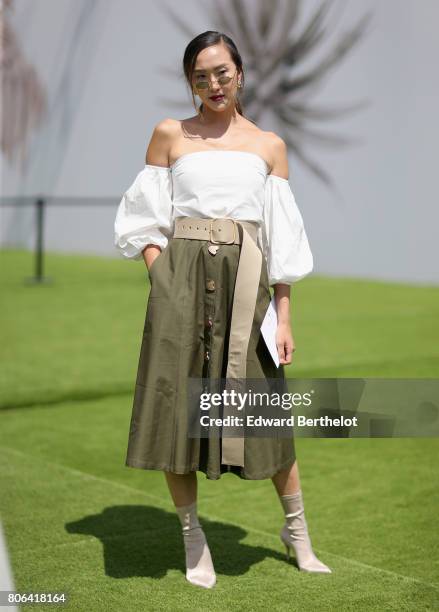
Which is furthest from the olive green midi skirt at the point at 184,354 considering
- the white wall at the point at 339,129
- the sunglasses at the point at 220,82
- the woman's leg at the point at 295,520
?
the white wall at the point at 339,129

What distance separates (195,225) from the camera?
210 centimetres

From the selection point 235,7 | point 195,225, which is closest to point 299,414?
point 195,225

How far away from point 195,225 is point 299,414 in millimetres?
503

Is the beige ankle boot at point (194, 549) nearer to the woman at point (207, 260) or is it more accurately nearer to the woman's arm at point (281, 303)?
the woman at point (207, 260)

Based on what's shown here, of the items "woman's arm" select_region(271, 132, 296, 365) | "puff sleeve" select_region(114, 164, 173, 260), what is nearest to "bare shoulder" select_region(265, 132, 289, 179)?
"woman's arm" select_region(271, 132, 296, 365)

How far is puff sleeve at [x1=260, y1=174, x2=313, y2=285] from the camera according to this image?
214 centimetres

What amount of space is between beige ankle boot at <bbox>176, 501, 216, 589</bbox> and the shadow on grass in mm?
97

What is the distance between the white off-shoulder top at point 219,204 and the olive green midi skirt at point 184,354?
8cm

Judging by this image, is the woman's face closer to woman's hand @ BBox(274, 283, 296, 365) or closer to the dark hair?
the dark hair

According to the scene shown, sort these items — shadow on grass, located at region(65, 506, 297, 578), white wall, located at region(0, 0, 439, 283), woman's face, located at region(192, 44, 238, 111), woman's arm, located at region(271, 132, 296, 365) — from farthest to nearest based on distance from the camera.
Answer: white wall, located at region(0, 0, 439, 283) → shadow on grass, located at region(65, 506, 297, 578) → woman's arm, located at region(271, 132, 296, 365) → woman's face, located at region(192, 44, 238, 111)

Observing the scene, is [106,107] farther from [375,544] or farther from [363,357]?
[375,544]

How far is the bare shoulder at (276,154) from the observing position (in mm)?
2158

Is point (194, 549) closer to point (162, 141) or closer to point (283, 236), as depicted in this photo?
point (283, 236)

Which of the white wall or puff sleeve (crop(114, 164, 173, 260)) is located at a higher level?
the white wall
